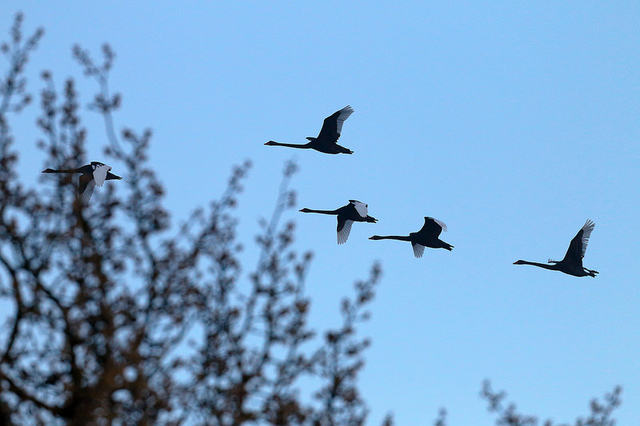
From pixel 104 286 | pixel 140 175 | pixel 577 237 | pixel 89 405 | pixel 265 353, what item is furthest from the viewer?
pixel 577 237

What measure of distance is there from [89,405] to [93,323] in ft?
3.11

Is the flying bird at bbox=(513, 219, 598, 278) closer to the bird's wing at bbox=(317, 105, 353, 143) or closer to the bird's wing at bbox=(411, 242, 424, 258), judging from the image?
the bird's wing at bbox=(411, 242, 424, 258)

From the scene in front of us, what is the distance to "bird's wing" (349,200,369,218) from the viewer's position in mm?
20234

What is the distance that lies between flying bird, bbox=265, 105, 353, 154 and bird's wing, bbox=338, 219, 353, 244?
1.82m

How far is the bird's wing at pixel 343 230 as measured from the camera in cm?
2112

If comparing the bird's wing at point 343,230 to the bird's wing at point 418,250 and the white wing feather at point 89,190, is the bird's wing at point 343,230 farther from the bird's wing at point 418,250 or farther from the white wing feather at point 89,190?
the white wing feather at point 89,190

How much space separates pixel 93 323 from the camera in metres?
9.43

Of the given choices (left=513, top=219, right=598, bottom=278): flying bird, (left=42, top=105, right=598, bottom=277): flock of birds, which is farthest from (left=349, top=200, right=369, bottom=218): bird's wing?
(left=513, top=219, right=598, bottom=278): flying bird

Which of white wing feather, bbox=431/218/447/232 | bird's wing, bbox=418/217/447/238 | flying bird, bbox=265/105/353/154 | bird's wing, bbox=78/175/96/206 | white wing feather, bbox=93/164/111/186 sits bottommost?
white wing feather, bbox=93/164/111/186

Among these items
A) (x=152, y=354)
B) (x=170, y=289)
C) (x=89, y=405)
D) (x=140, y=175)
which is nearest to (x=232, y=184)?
(x=140, y=175)

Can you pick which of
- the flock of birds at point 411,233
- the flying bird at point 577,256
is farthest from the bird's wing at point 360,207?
the flying bird at point 577,256

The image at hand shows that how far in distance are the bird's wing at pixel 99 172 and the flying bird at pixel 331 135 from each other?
5.51 meters

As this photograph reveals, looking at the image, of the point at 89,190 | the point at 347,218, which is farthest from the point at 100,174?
the point at 347,218

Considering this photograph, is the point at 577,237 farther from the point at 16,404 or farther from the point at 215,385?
the point at 16,404
